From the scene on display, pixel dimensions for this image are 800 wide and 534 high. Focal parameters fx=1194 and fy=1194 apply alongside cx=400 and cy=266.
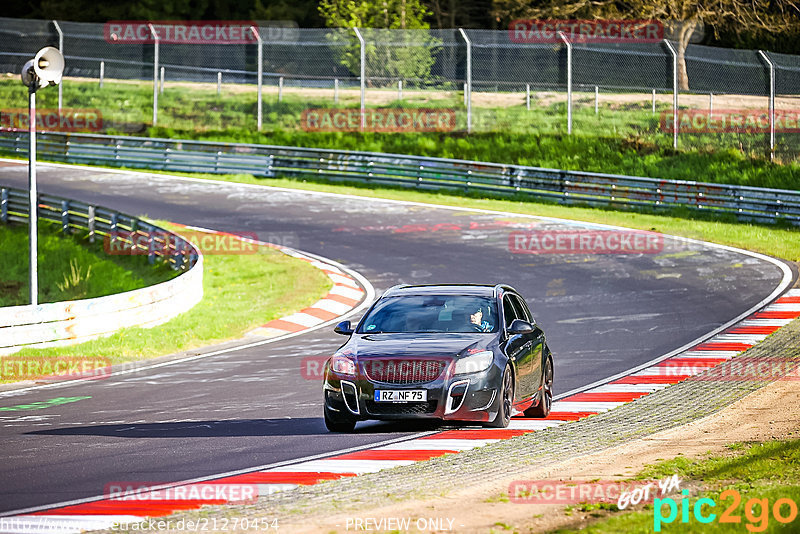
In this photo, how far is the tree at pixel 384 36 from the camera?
4275 cm

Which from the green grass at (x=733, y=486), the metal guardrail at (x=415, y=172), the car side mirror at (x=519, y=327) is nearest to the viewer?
the green grass at (x=733, y=486)

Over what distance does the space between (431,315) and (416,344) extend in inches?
33.5

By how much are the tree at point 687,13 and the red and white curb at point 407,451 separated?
29.6 metres

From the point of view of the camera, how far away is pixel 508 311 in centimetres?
1258

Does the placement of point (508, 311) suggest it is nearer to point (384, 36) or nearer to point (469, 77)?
point (469, 77)

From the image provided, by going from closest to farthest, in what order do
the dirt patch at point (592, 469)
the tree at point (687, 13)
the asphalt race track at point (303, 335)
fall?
1. the dirt patch at point (592, 469)
2. the asphalt race track at point (303, 335)
3. the tree at point (687, 13)

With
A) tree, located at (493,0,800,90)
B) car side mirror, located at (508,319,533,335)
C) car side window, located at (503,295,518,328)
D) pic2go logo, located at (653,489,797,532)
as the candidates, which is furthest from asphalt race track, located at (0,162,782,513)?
tree, located at (493,0,800,90)

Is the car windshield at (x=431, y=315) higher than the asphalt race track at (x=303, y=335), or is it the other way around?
the car windshield at (x=431, y=315)

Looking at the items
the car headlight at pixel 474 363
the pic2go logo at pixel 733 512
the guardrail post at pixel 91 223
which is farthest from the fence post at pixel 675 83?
the pic2go logo at pixel 733 512

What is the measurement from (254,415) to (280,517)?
480cm

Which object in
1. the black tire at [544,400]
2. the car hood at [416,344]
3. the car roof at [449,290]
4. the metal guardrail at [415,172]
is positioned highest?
the metal guardrail at [415,172]

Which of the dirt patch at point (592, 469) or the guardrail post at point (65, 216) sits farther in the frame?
the guardrail post at point (65, 216)

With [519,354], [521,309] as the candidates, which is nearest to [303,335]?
[521,309]

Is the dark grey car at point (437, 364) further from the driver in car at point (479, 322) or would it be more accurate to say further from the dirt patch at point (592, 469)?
the dirt patch at point (592, 469)
